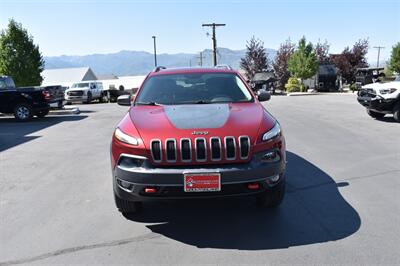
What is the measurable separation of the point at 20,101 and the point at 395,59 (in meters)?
35.3

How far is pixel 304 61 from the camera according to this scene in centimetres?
3647

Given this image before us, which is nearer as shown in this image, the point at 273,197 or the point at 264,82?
the point at 273,197

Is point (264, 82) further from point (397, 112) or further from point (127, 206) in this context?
point (127, 206)

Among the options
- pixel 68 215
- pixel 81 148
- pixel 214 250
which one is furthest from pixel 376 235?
pixel 81 148

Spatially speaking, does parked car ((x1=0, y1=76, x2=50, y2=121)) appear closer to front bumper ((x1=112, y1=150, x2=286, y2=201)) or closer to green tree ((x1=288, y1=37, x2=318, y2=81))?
front bumper ((x1=112, y1=150, x2=286, y2=201))

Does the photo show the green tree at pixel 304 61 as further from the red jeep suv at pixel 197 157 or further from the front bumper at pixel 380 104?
the red jeep suv at pixel 197 157

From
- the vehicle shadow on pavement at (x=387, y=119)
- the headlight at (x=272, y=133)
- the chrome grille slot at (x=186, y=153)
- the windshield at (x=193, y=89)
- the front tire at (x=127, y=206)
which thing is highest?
the windshield at (x=193, y=89)

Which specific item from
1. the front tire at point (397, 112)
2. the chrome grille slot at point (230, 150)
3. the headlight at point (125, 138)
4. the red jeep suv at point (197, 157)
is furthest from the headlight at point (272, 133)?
the front tire at point (397, 112)

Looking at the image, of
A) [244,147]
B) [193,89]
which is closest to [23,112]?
[193,89]

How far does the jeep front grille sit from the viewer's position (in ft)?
12.1

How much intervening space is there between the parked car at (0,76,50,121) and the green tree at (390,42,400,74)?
33917 mm

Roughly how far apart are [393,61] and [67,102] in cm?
3101

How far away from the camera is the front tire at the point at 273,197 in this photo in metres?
4.04

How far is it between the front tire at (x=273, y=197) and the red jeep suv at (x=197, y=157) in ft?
0.04
